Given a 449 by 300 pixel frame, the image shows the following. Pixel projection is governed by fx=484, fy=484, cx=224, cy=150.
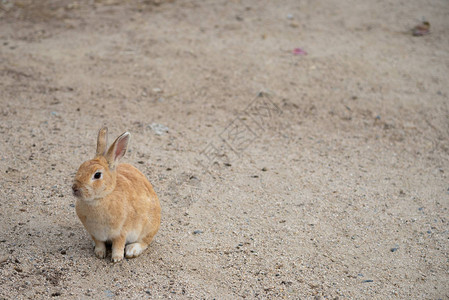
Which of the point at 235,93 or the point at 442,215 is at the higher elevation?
the point at 235,93

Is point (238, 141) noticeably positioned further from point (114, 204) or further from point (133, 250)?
point (114, 204)

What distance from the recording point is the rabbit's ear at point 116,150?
3.68m

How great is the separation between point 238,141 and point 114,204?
9.29 feet

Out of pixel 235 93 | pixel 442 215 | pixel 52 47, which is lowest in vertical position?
pixel 442 215

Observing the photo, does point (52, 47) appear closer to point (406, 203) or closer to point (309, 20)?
point (309, 20)

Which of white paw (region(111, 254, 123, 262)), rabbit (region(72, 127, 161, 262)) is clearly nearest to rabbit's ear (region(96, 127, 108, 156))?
rabbit (region(72, 127, 161, 262))

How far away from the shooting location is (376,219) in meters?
4.93

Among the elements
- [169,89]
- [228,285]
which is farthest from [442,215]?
[169,89]

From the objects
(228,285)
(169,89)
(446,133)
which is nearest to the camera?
(228,285)

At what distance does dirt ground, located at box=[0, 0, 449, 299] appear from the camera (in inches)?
158

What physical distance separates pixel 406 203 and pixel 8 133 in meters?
4.61

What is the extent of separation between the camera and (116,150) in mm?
3725

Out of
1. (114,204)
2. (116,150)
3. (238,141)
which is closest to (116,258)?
(114,204)

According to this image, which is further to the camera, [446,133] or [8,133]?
[446,133]
